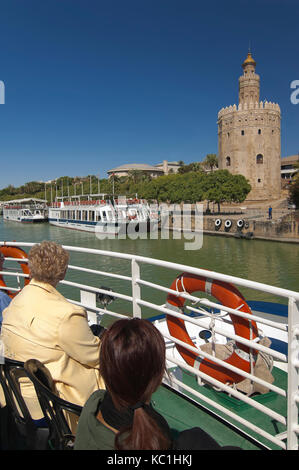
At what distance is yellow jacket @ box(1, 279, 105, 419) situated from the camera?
1.68m

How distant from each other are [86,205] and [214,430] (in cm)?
3900

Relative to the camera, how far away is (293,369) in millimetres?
1685

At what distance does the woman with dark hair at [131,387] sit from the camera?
3.49ft

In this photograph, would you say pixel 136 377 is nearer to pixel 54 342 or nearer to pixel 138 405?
pixel 138 405

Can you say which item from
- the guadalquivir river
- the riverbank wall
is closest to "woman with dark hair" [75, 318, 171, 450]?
the guadalquivir river

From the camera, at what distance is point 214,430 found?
2.27m

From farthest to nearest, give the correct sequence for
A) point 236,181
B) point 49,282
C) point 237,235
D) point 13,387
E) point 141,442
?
1. point 236,181
2. point 237,235
3. point 49,282
4. point 13,387
5. point 141,442

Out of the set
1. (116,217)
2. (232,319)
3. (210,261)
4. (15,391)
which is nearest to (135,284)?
(232,319)

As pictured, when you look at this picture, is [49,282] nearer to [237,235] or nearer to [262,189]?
[237,235]

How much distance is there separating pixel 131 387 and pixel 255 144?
56.6m

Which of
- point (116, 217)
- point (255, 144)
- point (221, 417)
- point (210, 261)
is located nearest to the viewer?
point (221, 417)

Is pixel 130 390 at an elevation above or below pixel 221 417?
above
